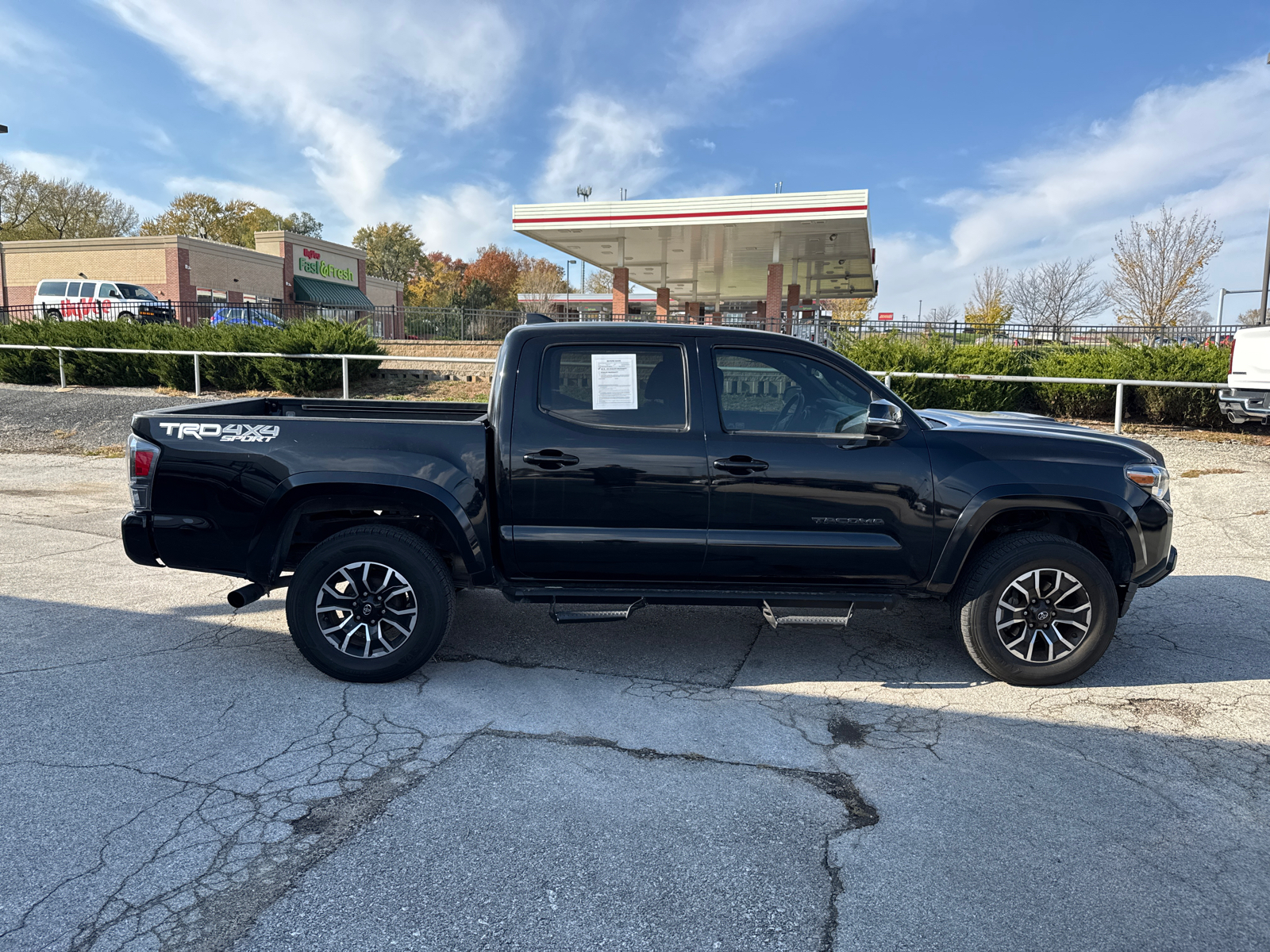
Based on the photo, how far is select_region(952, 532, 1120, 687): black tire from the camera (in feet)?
14.5

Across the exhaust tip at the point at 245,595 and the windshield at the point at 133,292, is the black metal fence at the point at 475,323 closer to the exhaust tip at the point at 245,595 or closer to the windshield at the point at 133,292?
the windshield at the point at 133,292

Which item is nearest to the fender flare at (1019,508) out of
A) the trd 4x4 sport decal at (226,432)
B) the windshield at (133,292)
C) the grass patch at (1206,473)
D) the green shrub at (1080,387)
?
the trd 4x4 sport decal at (226,432)

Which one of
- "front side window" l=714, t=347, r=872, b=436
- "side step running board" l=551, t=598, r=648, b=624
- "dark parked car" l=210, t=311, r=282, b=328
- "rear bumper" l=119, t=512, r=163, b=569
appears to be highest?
"dark parked car" l=210, t=311, r=282, b=328

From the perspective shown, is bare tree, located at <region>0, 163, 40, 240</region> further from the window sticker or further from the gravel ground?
the window sticker

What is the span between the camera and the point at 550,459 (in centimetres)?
439

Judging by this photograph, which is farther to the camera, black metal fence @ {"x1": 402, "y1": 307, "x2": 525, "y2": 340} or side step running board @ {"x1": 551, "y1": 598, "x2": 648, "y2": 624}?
black metal fence @ {"x1": 402, "y1": 307, "x2": 525, "y2": 340}

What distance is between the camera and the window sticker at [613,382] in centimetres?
452

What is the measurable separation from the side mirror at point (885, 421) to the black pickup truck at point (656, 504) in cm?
1

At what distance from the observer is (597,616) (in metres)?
4.49

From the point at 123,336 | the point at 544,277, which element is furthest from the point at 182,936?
the point at 544,277

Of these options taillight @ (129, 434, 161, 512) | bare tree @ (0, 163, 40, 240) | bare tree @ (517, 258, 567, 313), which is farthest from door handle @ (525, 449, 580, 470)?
bare tree @ (0, 163, 40, 240)

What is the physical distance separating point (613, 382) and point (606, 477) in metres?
0.53

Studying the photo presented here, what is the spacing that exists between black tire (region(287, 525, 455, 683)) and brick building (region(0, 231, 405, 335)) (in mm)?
31054

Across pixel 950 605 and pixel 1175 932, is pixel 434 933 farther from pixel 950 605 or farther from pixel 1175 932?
pixel 950 605
